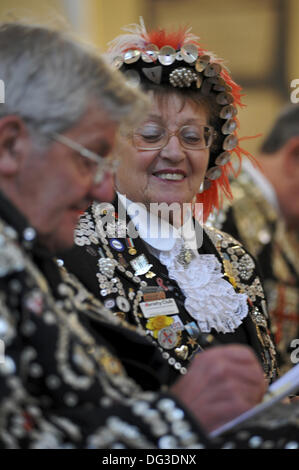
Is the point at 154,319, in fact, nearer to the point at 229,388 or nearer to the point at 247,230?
the point at 229,388

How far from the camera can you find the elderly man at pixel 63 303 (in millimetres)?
1506

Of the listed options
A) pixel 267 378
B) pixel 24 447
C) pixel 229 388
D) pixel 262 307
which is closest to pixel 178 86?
pixel 262 307

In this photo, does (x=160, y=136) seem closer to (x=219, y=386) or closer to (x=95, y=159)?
(x=95, y=159)

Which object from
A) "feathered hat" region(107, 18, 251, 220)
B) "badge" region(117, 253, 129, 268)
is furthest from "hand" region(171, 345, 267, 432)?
"feathered hat" region(107, 18, 251, 220)

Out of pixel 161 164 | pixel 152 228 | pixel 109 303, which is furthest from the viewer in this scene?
pixel 161 164

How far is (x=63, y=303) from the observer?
5.55 feet

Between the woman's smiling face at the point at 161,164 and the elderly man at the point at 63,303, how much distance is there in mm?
959

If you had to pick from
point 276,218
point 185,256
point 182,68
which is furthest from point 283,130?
point 185,256

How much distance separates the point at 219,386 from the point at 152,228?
1055 mm

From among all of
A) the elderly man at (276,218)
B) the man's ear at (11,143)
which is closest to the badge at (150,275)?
the man's ear at (11,143)

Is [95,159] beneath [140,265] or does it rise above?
above

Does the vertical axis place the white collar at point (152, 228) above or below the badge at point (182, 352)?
above

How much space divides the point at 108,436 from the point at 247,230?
305 centimetres

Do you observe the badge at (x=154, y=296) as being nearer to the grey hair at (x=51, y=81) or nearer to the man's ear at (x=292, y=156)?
the grey hair at (x=51, y=81)
